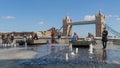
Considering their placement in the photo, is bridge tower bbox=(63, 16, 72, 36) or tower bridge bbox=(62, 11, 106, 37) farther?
bridge tower bbox=(63, 16, 72, 36)

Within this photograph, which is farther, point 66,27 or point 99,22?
point 66,27

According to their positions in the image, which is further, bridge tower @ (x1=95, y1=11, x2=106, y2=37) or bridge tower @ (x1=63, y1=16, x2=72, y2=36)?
bridge tower @ (x1=63, y1=16, x2=72, y2=36)

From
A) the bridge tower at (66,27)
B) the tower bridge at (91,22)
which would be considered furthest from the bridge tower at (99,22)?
the bridge tower at (66,27)

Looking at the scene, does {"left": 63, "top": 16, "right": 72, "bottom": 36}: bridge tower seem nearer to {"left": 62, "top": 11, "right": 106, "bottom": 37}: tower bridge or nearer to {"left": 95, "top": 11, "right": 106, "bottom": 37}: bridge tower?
{"left": 62, "top": 11, "right": 106, "bottom": 37}: tower bridge

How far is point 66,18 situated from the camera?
213 feet

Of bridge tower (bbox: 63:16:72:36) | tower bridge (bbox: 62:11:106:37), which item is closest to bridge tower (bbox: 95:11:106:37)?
tower bridge (bbox: 62:11:106:37)

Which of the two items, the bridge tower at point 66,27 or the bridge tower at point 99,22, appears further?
the bridge tower at point 66,27

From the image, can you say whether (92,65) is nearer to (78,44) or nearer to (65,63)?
(65,63)

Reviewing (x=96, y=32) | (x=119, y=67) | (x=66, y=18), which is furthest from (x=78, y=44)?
(x=66, y=18)

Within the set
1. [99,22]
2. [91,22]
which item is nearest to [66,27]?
[91,22]

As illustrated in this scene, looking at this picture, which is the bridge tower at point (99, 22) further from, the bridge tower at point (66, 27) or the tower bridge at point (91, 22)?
the bridge tower at point (66, 27)

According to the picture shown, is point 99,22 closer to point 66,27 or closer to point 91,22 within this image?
point 91,22

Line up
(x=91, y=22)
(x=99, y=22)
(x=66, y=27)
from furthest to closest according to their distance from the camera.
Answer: (x=66, y=27) < (x=91, y=22) < (x=99, y=22)

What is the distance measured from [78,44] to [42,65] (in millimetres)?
13958
